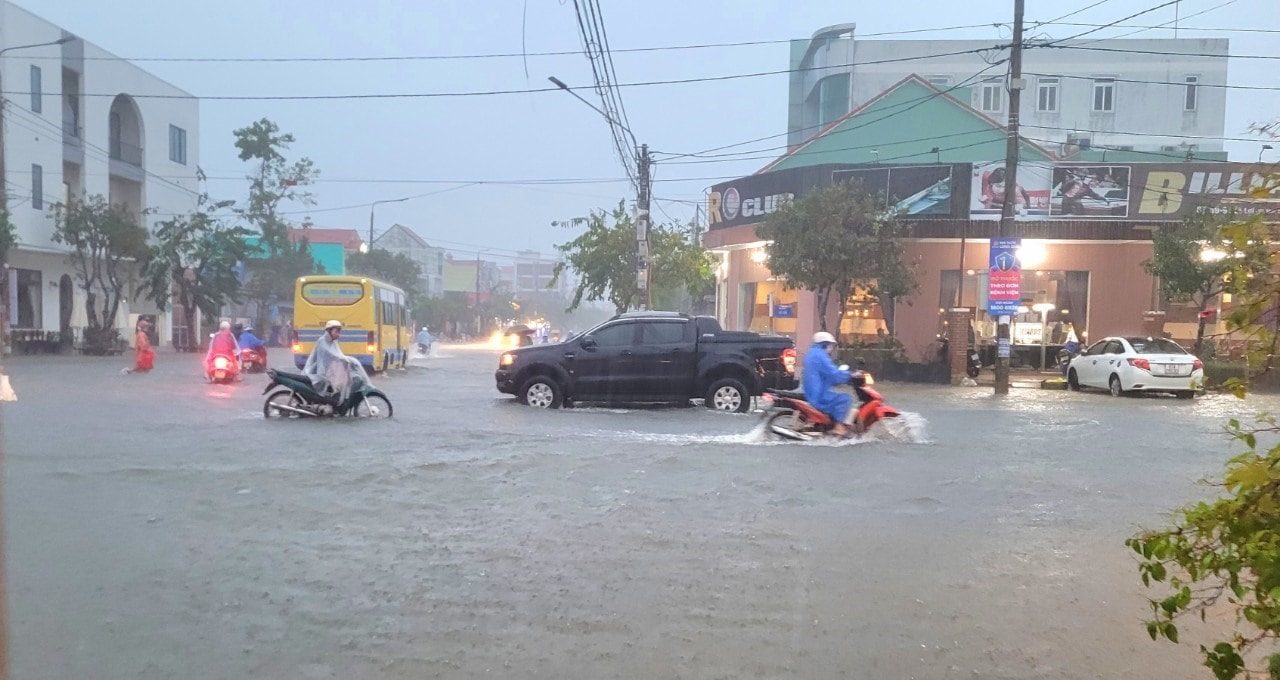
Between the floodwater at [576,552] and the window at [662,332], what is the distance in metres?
3.76

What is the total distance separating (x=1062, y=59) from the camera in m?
55.8

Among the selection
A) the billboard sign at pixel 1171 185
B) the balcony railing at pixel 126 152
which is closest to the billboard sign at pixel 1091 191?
the billboard sign at pixel 1171 185

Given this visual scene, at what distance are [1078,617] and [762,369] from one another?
1172 cm

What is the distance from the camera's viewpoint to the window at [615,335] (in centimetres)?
1773

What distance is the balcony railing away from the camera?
42844mm

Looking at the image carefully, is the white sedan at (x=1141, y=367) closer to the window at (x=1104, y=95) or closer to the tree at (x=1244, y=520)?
the tree at (x=1244, y=520)

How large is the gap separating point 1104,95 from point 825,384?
161ft

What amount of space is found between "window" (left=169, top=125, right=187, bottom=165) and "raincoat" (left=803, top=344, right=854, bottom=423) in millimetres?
42781

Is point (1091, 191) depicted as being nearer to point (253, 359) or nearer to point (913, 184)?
point (913, 184)

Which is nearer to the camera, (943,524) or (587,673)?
(587,673)

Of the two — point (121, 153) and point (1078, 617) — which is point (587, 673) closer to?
point (1078, 617)

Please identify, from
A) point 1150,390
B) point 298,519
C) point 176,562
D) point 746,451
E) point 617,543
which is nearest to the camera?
point 176,562

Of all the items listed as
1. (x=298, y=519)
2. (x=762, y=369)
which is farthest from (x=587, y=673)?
(x=762, y=369)

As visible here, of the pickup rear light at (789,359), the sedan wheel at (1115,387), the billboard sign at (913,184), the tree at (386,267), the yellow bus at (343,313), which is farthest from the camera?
the tree at (386,267)
